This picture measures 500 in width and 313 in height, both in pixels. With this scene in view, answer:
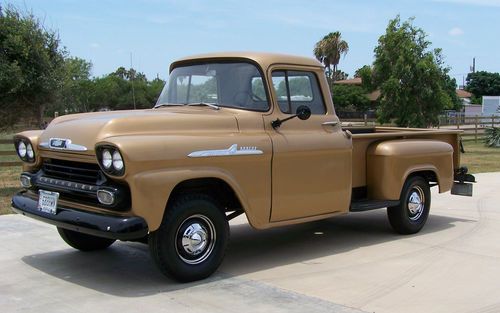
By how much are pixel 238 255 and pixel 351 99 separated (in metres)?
60.4

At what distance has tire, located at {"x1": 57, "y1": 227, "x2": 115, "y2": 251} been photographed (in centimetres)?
658

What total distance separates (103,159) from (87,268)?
154 cm

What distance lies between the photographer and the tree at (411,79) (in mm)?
20781

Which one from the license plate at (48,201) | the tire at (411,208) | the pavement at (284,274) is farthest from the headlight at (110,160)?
the tire at (411,208)

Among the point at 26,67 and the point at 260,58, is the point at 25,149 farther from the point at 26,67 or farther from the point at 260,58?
the point at 26,67

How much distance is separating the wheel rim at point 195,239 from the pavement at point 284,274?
248mm

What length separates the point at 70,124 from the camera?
18.4 feet

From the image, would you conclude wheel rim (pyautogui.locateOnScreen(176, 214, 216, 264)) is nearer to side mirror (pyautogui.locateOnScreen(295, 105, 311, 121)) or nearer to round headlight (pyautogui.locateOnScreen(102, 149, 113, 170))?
round headlight (pyautogui.locateOnScreen(102, 149, 113, 170))

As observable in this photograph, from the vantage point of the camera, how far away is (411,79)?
821 inches

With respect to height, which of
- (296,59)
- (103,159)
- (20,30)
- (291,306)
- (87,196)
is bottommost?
(291,306)

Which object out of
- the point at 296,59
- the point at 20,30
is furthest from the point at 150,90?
the point at 296,59

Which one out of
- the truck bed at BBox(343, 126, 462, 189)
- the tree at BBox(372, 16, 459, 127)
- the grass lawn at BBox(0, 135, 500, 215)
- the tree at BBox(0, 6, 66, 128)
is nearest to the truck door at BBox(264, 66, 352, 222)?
the truck bed at BBox(343, 126, 462, 189)

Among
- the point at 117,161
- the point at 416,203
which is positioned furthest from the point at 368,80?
the point at 117,161

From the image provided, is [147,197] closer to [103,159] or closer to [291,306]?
[103,159]
